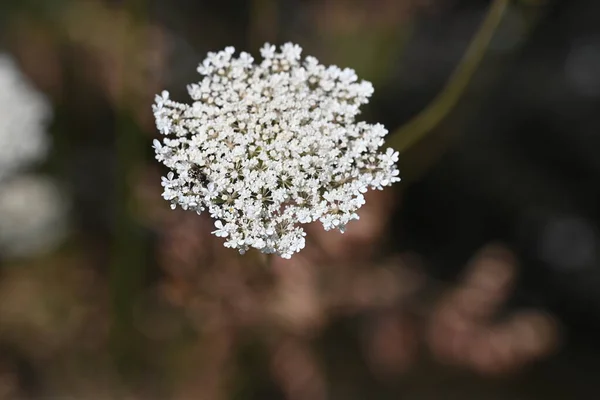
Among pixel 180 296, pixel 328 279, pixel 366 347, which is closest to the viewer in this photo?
pixel 180 296
